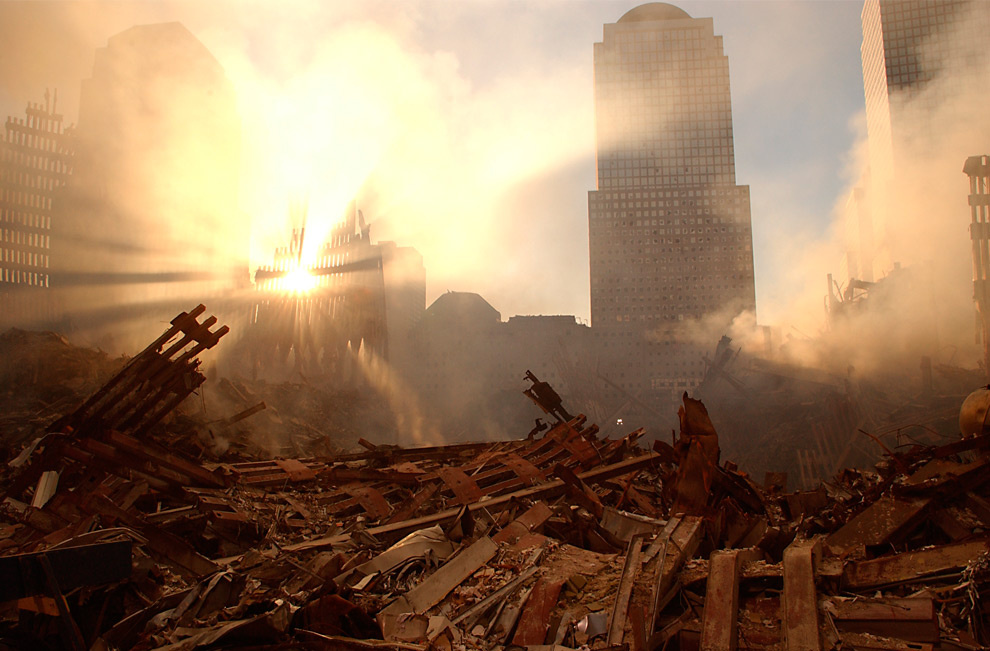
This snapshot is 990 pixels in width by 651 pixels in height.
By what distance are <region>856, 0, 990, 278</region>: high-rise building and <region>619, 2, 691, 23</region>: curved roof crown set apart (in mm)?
15582

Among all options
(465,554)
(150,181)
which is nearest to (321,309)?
(150,181)

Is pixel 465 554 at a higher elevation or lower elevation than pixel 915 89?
lower

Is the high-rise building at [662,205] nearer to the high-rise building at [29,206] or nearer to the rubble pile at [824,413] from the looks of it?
the rubble pile at [824,413]

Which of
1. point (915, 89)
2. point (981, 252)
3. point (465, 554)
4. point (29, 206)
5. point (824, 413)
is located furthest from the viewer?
point (915, 89)

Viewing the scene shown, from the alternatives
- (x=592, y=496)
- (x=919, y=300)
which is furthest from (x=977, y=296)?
(x=592, y=496)

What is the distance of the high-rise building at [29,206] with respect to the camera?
18516 mm

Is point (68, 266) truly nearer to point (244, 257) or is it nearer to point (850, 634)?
point (244, 257)

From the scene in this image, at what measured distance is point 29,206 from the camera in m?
19.3

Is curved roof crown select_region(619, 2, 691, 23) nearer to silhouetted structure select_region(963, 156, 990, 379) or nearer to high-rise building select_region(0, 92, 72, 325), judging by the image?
silhouetted structure select_region(963, 156, 990, 379)

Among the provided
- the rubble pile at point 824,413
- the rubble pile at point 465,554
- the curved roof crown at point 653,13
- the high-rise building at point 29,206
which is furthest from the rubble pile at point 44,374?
the curved roof crown at point 653,13

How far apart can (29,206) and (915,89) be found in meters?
57.0

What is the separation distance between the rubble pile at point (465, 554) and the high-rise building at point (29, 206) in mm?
13581

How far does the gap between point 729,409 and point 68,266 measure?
26145mm

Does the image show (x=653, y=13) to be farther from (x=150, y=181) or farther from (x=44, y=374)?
(x=44, y=374)
